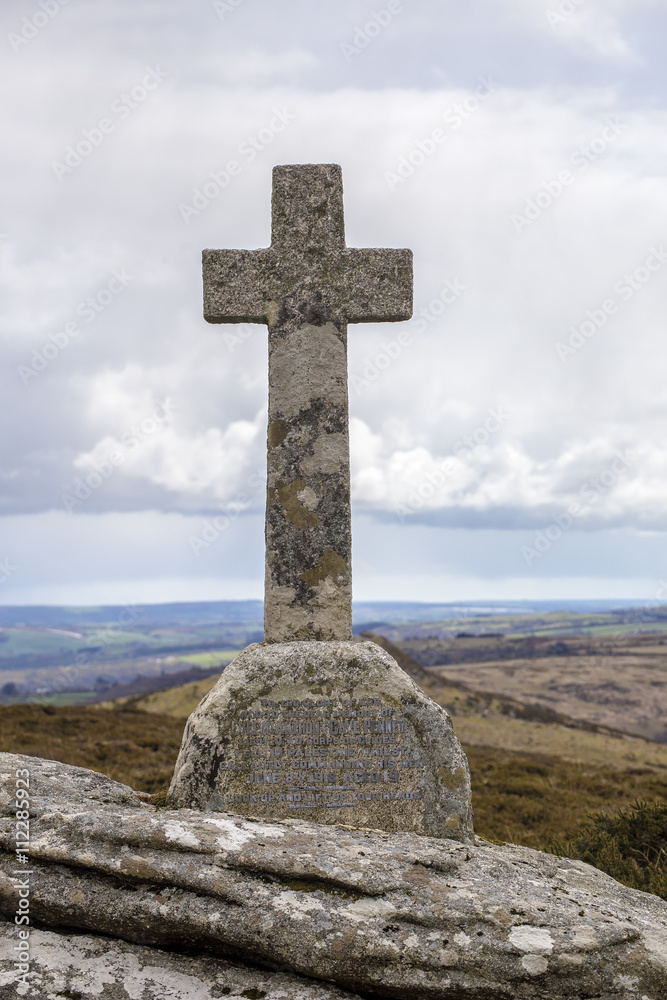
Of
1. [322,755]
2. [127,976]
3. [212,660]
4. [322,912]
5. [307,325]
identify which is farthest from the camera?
[212,660]

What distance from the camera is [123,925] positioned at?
4082 mm

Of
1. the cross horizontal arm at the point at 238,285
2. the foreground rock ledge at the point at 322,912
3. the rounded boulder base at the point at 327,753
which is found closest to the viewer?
the foreground rock ledge at the point at 322,912

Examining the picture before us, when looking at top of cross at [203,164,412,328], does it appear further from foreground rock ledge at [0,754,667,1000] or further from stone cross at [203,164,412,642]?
foreground rock ledge at [0,754,667,1000]

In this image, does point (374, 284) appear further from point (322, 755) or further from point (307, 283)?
point (322, 755)

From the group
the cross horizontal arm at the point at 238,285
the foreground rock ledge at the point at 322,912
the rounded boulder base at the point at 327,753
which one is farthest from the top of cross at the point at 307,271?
the foreground rock ledge at the point at 322,912

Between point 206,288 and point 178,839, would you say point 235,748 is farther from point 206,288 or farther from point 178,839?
point 206,288

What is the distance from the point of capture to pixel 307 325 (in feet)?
24.3

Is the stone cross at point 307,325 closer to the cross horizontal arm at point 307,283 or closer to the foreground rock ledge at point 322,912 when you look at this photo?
the cross horizontal arm at point 307,283

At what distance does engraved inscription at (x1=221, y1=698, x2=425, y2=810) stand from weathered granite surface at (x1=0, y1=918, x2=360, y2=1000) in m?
2.04

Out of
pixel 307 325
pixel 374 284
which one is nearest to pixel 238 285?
pixel 307 325

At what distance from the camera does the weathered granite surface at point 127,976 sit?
3785 millimetres

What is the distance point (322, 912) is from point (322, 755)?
6.69 feet

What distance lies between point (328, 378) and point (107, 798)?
13.9ft

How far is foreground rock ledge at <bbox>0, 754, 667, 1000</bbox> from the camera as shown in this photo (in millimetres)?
4035
